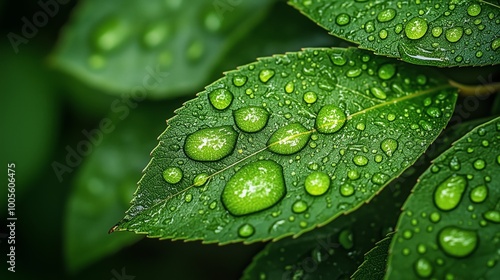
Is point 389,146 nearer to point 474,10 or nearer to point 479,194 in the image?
point 479,194

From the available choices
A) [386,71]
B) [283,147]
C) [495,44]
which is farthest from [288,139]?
[495,44]

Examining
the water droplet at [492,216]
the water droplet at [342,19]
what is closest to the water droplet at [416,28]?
the water droplet at [342,19]

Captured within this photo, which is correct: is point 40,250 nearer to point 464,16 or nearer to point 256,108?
point 256,108

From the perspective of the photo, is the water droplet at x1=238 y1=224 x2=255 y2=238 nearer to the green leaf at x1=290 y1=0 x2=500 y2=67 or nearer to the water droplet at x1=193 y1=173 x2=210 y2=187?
the water droplet at x1=193 y1=173 x2=210 y2=187

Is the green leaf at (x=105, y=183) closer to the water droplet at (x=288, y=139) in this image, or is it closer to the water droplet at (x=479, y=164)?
the water droplet at (x=288, y=139)

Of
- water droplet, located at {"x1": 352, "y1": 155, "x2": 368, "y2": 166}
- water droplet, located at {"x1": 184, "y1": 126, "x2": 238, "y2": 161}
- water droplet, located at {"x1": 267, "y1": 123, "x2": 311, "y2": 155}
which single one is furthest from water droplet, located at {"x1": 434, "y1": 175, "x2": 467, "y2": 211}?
water droplet, located at {"x1": 184, "y1": 126, "x2": 238, "y2": 161}

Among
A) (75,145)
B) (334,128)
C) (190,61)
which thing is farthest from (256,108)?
(75,145)
